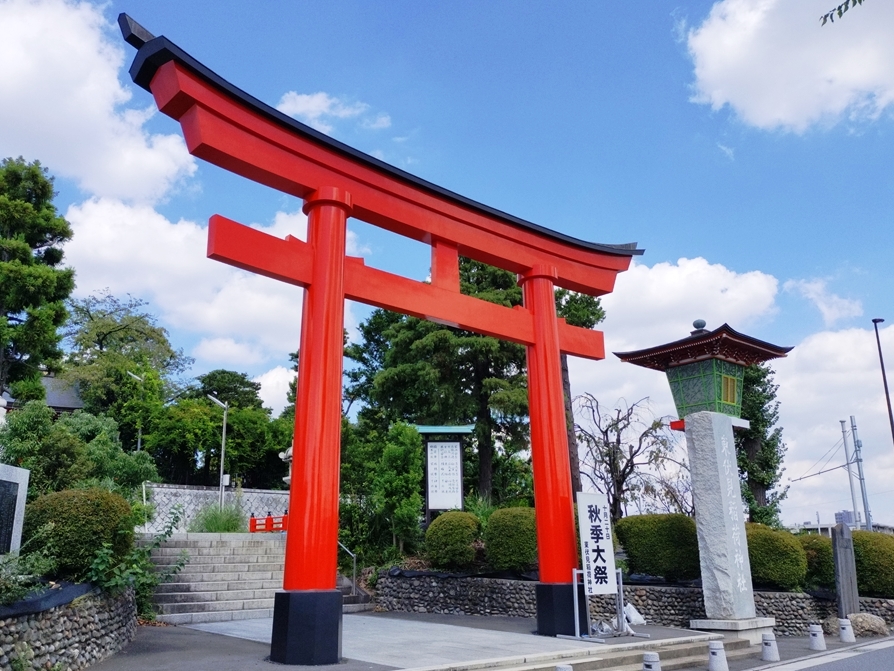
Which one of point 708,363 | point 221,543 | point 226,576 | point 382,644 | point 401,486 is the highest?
point 708,363

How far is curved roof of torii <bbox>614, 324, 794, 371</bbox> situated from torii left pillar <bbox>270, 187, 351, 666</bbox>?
675 centimetres

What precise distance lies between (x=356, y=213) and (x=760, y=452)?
50.1 feet

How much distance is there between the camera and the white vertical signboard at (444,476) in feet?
50.0

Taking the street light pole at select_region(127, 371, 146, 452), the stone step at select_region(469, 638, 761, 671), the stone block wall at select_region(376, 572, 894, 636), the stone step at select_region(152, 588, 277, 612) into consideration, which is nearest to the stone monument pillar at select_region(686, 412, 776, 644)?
the stone step at select_region(469, 638, 761, 671)

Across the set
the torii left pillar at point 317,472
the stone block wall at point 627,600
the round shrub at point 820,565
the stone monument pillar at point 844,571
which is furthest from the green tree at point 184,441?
the stone monument pillar at point 844,571

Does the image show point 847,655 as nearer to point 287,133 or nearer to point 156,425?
point 287,133

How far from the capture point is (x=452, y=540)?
13.2 meters

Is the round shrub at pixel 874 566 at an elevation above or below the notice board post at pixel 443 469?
below

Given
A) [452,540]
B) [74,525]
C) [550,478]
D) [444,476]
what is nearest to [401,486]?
[444,476]

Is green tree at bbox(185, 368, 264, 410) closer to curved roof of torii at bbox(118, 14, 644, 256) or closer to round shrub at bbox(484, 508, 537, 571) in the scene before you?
round shrub at bbox(484, 508, 537, 571)

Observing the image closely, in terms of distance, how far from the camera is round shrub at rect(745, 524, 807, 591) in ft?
40.2

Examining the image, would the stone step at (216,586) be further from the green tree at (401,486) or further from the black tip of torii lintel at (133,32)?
the black tip of torii lintel at (133,32)

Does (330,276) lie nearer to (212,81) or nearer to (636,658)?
(212,81)

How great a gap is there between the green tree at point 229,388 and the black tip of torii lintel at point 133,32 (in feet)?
105
